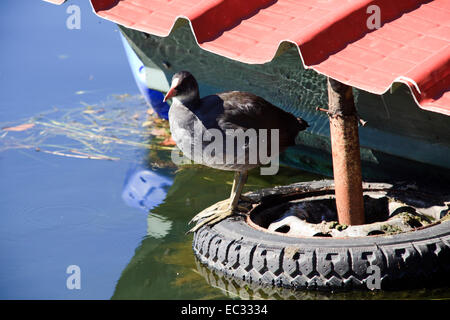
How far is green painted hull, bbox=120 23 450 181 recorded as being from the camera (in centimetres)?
417

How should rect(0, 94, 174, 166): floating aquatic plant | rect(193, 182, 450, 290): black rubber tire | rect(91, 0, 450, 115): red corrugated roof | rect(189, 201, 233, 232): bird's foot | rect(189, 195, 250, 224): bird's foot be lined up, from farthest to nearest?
rect(0, 94, 174, 166): floating aquatic plant, rect(189, 195, 250, 224): bird's foot, rect(189, 201, 233, 232): bird's foot, rect(193, 182, 450, 290): black rubber tire, rect(91, 0, 450, 115): red corrugated roof

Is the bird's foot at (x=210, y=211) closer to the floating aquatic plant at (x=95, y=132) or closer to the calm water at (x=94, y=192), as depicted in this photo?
the calm water at (x=94, y=192)

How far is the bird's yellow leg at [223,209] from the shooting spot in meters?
4.12

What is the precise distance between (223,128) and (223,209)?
539 mm

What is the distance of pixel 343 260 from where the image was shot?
344 cm

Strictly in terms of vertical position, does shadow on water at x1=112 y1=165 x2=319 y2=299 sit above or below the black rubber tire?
below

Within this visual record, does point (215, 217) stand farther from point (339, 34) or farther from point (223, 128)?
point (339, 34)

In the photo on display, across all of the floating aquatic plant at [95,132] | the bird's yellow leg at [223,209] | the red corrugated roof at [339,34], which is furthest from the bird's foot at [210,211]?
the floating aquatic plant at [95,132]

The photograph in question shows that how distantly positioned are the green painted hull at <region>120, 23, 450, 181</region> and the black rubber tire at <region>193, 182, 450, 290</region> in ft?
2.27

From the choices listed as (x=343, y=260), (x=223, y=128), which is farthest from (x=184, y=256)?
(x=343, y=260)

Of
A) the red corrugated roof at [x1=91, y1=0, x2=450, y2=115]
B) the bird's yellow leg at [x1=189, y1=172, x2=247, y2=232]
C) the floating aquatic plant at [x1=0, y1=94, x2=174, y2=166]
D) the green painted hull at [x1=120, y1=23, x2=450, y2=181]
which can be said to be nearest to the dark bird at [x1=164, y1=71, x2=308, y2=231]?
the bird's yellow leg at [x1=189, y1=172, x2=247, y2=232]

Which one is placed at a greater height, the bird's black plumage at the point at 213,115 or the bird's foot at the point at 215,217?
the bird's black plumage at the point at 213,115

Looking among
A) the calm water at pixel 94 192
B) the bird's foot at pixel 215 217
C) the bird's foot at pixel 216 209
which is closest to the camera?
the calm water at pixel 94 192

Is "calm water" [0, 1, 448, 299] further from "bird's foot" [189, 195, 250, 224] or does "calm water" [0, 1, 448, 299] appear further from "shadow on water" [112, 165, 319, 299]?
"bird's foot" [189, 195, 250, 224]
